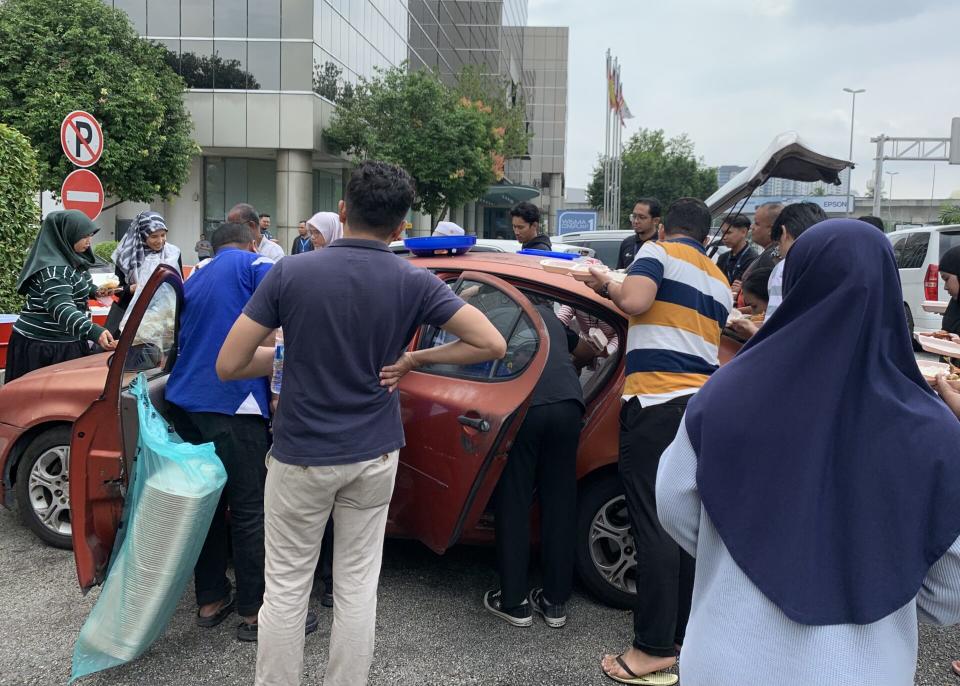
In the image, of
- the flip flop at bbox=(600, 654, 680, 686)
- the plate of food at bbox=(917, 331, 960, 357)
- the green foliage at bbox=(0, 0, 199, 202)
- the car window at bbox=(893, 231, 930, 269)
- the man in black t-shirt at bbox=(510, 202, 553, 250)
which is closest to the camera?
the flip flop at bbox=(600, 654, 680, 686)

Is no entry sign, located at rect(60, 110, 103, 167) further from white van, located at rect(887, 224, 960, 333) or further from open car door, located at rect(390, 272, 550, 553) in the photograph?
white van, located at rect(887, 224, 960, 333)

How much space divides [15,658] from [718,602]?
2954 mm

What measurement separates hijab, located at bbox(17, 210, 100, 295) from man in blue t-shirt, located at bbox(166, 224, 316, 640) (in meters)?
1.88

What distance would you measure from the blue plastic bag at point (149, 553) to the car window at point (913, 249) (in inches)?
516

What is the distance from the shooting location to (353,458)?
260 cm

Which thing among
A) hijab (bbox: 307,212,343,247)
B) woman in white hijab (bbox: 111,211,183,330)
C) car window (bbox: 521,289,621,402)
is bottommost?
car window (bbox: 521,289,621,402)

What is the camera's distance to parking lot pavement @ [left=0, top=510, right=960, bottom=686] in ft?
10.4

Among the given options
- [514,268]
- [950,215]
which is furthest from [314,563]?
[950,215]

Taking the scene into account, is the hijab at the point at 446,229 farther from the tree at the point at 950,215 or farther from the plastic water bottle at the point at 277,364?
the tree at the point at 950,215

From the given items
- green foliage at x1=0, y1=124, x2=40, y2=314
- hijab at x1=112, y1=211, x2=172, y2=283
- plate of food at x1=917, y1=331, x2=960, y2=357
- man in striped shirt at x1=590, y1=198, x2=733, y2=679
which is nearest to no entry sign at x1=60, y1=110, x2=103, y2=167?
green foliage at x1=0, y1=124, x2=40, y2=314

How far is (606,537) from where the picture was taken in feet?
12.3

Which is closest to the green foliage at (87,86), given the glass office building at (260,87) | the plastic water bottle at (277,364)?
the glass office building at (260,87)

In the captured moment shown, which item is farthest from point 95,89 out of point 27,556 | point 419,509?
point 419,509

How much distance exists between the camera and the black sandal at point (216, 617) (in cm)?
352
